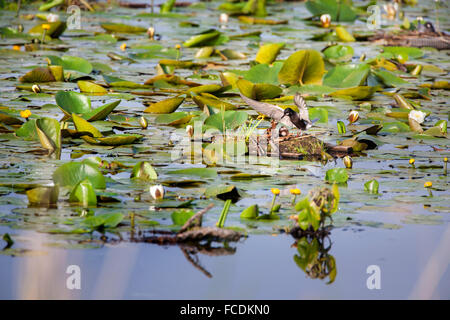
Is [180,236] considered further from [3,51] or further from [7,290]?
[3,51]

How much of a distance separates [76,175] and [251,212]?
84 centimetres

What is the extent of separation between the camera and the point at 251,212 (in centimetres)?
303

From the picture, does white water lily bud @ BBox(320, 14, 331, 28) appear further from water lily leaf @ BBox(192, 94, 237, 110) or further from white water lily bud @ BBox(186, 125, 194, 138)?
white water lily bud @ BBox(186, 125, 194, 138)

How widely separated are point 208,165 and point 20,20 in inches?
237

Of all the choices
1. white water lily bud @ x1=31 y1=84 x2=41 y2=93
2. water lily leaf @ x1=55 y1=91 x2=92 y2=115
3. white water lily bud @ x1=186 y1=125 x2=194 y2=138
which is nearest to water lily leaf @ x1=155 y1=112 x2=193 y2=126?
white water lily bud @ x1=186 y1=125 x2=194 y2=138

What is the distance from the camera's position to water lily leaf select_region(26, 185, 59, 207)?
305 centimetres

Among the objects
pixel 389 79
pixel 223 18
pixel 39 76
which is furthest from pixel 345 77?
pixel 223 18

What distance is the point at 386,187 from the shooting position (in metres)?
3.51

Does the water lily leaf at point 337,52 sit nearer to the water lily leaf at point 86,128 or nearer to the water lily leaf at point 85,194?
the water lily leaf at point 86,128

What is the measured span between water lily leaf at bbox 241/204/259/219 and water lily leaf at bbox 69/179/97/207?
623mm

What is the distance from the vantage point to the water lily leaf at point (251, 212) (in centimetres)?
302
